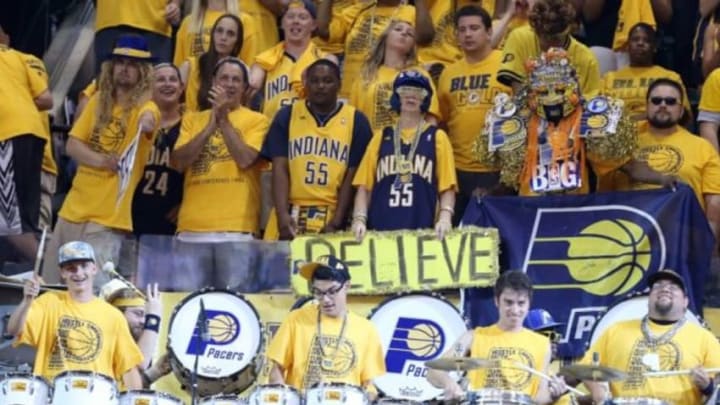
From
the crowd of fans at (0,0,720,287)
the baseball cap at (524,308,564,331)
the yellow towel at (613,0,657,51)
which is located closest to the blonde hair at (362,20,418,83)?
the crowd of fans at (0,0,720,287)

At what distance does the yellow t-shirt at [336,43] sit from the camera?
22.3m

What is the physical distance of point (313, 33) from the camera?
22.3 meters

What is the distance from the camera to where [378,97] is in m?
20.9

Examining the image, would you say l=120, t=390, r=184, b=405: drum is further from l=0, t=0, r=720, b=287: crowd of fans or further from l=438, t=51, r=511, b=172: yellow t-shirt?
l=438, t=51, r=511, b=172: yellow t-shirt

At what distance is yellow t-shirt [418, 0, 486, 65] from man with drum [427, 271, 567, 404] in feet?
14.3

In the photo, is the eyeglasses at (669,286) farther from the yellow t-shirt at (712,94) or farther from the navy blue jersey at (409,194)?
the yellow t-shirt at (712,94)

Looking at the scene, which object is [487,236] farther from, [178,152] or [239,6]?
[239,6]

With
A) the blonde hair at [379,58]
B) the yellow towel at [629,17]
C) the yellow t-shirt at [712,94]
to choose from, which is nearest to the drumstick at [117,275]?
the blonde hair at [379,58]

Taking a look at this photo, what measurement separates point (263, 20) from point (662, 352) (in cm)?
604

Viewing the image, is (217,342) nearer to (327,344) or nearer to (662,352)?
(327,344)

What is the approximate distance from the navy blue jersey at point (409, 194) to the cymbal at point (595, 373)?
3.08 metres

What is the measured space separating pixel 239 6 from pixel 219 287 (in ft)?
11.0

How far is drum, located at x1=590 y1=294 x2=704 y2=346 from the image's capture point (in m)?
18.5

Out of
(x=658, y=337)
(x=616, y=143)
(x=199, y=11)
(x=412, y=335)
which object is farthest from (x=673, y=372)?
(x=199, y=11)
